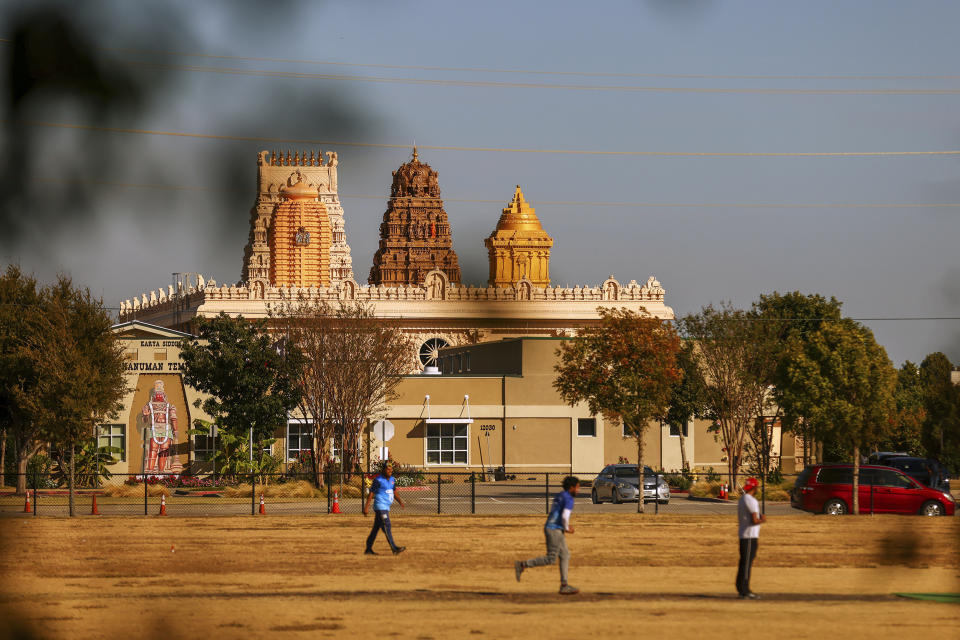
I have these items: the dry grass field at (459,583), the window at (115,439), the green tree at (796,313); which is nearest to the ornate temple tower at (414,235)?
the green tree at (796,313)

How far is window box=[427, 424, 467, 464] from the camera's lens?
60719mm

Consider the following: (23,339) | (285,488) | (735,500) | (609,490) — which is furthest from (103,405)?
(735,500)

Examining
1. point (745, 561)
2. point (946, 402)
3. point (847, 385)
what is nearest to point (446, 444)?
point (847, 385)

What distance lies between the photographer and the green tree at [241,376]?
173ft

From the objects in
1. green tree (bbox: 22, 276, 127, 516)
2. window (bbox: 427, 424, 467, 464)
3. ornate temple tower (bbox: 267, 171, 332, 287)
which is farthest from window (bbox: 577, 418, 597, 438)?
ornate temple tower (bbox: 267, 171, 332, 287)

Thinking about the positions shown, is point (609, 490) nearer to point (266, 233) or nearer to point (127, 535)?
point (127, 535)

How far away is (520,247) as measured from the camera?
493 ft

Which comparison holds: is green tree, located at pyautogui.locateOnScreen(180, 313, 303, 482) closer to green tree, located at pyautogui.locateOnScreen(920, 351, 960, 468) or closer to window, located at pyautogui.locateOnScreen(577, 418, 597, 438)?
window, located at pyautogui.locateOnScreen(577, 418, 597, 438)

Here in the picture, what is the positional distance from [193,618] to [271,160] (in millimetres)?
1352

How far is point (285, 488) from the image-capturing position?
44.8 m

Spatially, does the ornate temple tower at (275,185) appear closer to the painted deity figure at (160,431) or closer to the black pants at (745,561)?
the black pants at (745,561)

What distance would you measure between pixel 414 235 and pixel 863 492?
141 m

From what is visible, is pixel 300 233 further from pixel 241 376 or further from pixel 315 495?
pixel 241 376

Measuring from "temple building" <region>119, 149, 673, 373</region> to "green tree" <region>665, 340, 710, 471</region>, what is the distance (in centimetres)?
565
